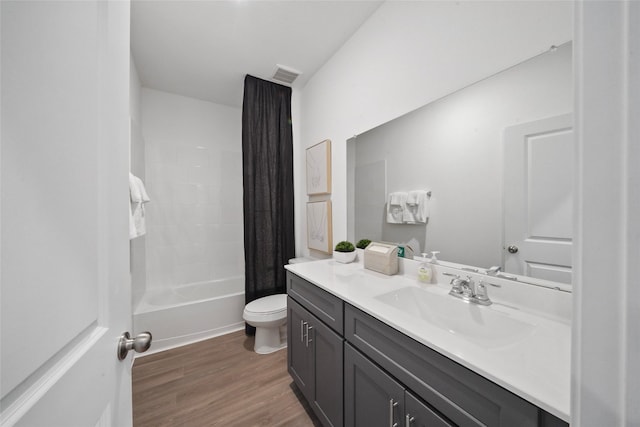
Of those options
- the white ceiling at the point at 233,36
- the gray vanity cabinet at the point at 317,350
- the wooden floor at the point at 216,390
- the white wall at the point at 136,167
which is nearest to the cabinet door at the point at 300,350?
the gray vanity cabinet at the point at 317,350

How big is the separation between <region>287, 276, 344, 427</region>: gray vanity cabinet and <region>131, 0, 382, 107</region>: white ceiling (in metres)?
1.83

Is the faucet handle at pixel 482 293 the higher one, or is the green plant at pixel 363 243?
the green plant at pixel 363 243

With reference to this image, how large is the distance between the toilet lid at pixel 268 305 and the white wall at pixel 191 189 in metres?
1.03

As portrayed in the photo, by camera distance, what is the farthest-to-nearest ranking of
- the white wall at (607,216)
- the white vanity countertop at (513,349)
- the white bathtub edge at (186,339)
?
1. the white bathtub edge at (186,339)
2. the white vanity countertop at (513,349)
3. the white wall at (607,216)

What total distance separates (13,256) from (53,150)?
0.15 meters

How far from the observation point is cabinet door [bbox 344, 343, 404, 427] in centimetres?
81

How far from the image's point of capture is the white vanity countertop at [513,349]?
1.65 ft

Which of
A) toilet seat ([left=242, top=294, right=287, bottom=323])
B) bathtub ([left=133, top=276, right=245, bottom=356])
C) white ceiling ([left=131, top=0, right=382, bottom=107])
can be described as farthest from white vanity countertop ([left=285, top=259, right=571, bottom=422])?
white ceiling ([left=131, top=0, right=382, bottom=107])

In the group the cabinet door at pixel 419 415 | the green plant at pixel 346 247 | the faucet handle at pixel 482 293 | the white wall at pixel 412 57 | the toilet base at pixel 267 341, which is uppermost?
the white wall at pixel 412 57

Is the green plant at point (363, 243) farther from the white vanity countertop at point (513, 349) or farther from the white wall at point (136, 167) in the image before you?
the white wall at point (136, 167)

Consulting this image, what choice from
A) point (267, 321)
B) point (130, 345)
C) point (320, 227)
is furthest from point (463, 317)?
point (267, 321)

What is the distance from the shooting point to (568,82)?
0.80m

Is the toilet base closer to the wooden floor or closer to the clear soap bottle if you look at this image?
the wooden floor

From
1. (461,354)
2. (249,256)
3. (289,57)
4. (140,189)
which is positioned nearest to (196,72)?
(289,57)
